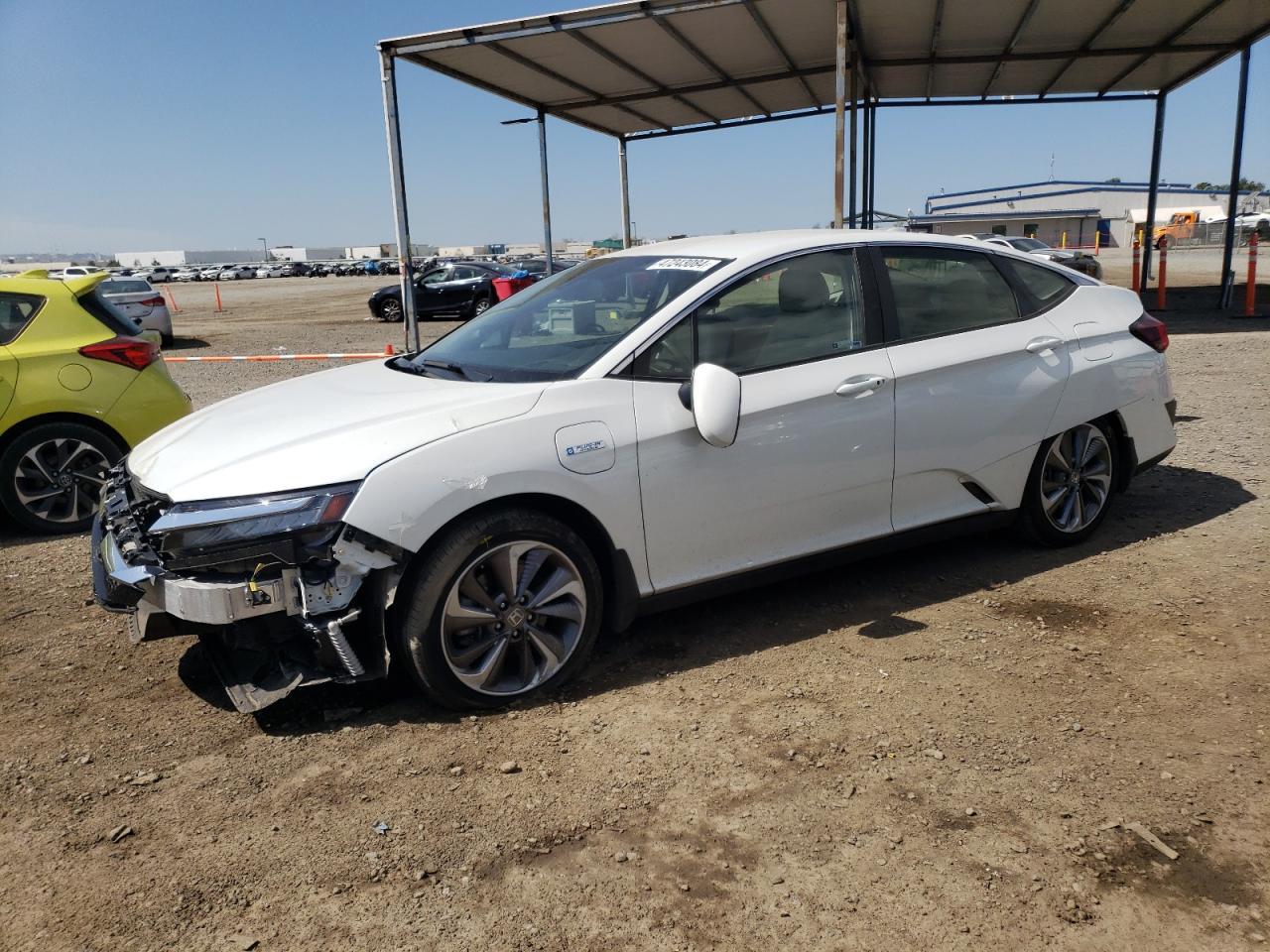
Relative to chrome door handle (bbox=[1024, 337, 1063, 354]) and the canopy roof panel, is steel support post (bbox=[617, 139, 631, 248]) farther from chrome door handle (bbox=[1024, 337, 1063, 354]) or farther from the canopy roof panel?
chrome door handle (bbox=[1024, 337, 1063, 354])

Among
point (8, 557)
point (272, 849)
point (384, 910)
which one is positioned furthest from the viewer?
point (8, 557)

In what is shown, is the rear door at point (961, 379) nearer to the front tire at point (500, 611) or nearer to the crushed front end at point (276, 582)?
the front tire at point (500, 611)

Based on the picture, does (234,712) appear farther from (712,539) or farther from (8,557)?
(8,557)

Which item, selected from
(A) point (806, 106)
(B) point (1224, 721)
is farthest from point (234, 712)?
(A) point (806, 106)

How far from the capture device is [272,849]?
2.79m

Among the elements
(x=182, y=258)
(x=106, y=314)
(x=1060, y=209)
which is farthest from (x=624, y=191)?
(x=182, y=258)

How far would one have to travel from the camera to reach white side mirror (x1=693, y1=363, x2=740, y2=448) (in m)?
3.56

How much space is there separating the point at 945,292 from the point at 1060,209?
8363 cm

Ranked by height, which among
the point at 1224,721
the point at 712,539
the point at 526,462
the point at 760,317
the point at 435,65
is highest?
the point at 435,65

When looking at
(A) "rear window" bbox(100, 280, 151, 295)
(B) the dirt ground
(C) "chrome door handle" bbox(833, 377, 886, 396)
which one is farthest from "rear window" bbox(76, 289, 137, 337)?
(A) "rear window" bbox(100, 280, 151, 295)

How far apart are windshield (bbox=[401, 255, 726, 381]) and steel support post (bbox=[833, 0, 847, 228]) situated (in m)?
7.16

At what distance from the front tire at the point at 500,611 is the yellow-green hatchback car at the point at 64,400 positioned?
3.70 m

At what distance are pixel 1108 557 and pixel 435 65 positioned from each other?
1051 cm

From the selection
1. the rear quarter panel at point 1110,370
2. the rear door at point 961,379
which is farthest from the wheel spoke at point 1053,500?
the rear quarter panel at point 1110,370
